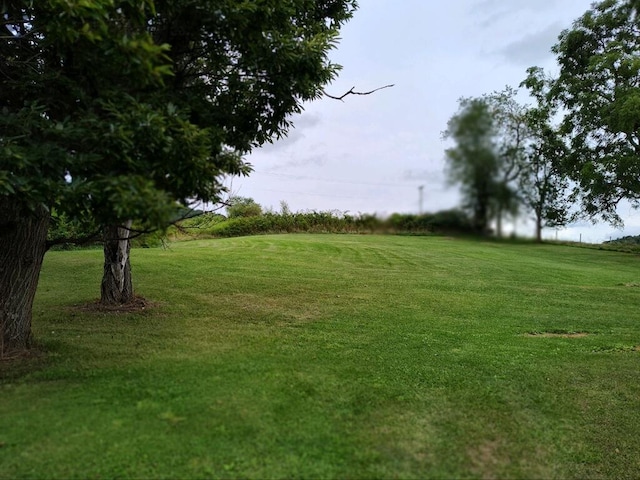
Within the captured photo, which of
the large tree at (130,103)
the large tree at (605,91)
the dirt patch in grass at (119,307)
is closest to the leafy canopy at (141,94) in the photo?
the large tree at (130,103)

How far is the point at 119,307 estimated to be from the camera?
29.5 ft

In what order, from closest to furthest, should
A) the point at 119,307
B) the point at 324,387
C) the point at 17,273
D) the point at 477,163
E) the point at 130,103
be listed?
the point at 477,163
the point at 130,103
the point at 324,387
the point at 17,273
the point at 119,307

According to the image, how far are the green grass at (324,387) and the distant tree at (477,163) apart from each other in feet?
1.12

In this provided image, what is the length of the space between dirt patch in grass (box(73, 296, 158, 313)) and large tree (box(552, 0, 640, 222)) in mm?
18347

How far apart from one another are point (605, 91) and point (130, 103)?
25.2 meters

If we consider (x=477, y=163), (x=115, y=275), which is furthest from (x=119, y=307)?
(x=477, y=163)

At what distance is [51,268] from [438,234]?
521 inches

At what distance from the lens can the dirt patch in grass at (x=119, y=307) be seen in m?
8.86

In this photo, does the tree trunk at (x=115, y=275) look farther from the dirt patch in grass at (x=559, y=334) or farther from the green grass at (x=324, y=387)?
the dirt patch in grass at (x=559, y=334)

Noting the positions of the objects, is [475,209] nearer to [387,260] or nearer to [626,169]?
[387,260]

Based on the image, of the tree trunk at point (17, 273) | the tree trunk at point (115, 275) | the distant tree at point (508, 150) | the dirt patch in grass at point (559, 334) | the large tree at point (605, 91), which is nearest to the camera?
the distant tree at point (508, 150)

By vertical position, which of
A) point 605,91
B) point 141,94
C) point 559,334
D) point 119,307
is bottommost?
point 559,334

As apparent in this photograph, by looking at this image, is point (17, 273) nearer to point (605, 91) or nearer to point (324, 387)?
point (324, 387)

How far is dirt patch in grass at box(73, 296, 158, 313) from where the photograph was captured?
8859 millimetres
